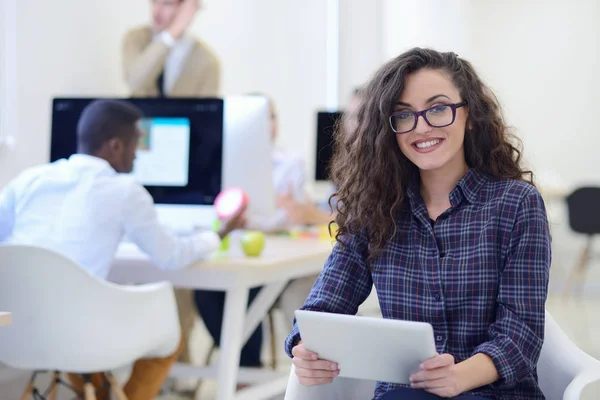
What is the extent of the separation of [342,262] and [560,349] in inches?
18.1

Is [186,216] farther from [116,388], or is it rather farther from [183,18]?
[183,18]

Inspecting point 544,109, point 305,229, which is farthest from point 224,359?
point 544,109

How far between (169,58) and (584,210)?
10.7 ft

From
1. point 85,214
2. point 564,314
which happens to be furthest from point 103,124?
point 564,314

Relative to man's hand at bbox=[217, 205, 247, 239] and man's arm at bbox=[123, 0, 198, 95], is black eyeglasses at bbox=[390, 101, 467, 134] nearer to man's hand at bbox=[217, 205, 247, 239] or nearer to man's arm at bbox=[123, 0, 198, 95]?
man's hand at bbox=[217, 205, 247, 239]

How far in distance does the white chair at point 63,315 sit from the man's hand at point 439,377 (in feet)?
3.83

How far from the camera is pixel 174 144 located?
122 inches

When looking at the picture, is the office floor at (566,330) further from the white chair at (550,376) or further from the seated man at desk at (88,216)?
the white chair at (550,376)

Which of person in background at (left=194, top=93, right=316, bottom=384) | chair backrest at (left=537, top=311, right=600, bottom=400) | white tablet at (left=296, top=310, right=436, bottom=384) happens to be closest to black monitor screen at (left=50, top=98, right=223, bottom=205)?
person in background at (left=194, top=93, right=316, bottom=384)

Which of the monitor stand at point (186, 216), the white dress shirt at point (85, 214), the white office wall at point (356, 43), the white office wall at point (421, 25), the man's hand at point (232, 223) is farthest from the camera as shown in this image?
the white office wall at point (421, 25)

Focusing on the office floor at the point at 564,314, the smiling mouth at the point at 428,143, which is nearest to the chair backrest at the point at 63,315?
the office floor at the point at 564,314

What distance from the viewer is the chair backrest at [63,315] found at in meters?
2.19

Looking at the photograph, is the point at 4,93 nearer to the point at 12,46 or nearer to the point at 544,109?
the point at 12,46

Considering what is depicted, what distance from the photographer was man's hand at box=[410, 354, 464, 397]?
133 cm
